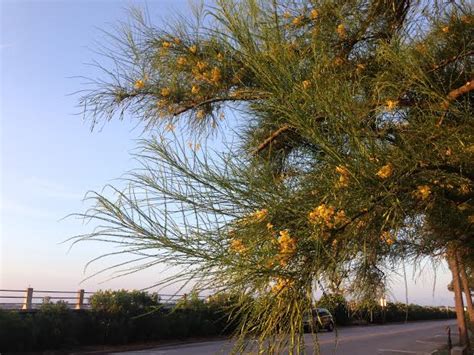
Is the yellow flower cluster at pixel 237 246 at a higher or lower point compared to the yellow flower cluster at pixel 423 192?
lower

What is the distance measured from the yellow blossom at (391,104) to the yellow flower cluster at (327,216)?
812mm

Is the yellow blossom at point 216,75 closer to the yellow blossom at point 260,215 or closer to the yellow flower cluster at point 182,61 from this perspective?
the yellow flower cluster at point 182,61

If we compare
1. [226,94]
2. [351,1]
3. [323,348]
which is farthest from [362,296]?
[323,348]

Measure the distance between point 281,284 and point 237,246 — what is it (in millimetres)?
249

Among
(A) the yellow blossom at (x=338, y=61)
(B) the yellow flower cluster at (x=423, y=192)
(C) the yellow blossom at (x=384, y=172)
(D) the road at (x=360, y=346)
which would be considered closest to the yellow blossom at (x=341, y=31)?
(A) the yellow blossom at (x=338, y=61)

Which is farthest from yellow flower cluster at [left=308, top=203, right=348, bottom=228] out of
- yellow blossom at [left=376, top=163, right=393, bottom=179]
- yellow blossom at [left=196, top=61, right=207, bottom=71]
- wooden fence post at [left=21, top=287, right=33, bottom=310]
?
wooden fence post at [left=21, top=287, right=33, bottom=310]

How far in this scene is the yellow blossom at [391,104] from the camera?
302cm

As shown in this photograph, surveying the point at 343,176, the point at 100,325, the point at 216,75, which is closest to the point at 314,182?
the point at 343,176

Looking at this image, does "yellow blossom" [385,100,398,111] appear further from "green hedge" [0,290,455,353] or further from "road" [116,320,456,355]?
"road" [116,320,456,355]

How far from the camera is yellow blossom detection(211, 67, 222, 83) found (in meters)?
3.99

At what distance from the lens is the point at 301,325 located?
2.48 m

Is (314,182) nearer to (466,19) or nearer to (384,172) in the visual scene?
(384,172)

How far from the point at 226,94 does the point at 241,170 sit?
5.13 ft

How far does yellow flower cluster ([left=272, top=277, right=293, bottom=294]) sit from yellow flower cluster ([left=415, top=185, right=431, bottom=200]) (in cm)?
71
